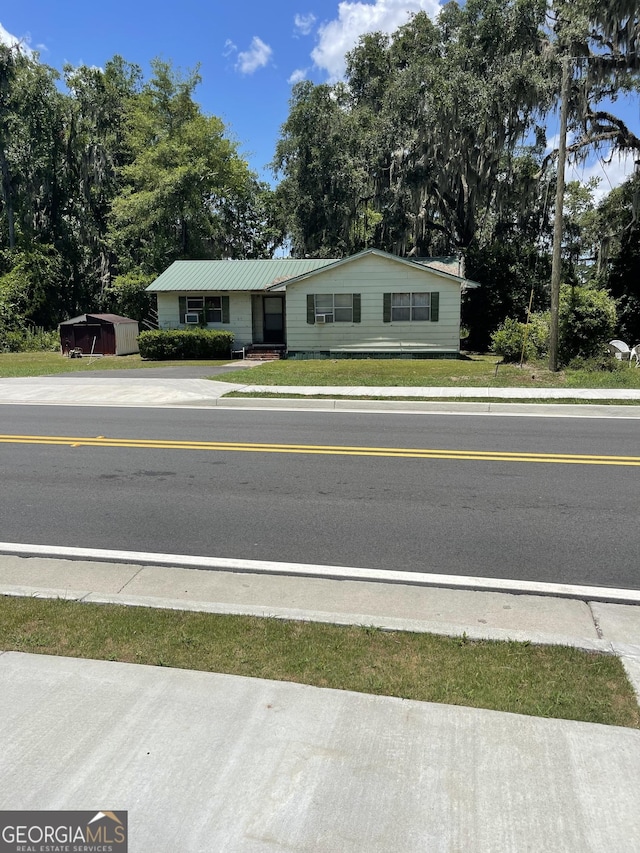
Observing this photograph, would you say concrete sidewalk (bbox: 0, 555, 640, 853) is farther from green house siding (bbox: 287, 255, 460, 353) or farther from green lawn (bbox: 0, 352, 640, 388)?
green house siding (bbox: 287, 255, 460, 353)

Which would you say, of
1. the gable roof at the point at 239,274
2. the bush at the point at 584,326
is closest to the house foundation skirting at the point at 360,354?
the gable roof at the point at 239,274

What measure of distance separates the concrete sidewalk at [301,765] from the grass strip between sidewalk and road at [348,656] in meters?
0.11

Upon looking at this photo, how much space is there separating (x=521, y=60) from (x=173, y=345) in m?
18.8

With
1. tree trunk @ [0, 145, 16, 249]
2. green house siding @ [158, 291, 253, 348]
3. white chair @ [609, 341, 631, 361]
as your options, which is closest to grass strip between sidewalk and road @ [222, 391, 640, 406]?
white chair @ [609, 341, 631, 361]

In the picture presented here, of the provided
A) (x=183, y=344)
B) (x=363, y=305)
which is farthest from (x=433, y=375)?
(x=183, y=344)

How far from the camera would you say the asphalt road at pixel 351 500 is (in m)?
5.30

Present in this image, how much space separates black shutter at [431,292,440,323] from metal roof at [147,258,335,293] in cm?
518

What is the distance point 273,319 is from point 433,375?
11444mm

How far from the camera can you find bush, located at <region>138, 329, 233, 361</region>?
2442cm

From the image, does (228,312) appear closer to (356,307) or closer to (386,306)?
(356,307)

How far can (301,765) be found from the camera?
2691 mm

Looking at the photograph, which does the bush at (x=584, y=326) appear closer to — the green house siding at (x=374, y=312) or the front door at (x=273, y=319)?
the green house siding at (x=374, y=312)

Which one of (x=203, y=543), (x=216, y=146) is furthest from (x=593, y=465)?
(x=216, y=146)

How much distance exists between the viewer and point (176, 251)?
3706 centimetres
